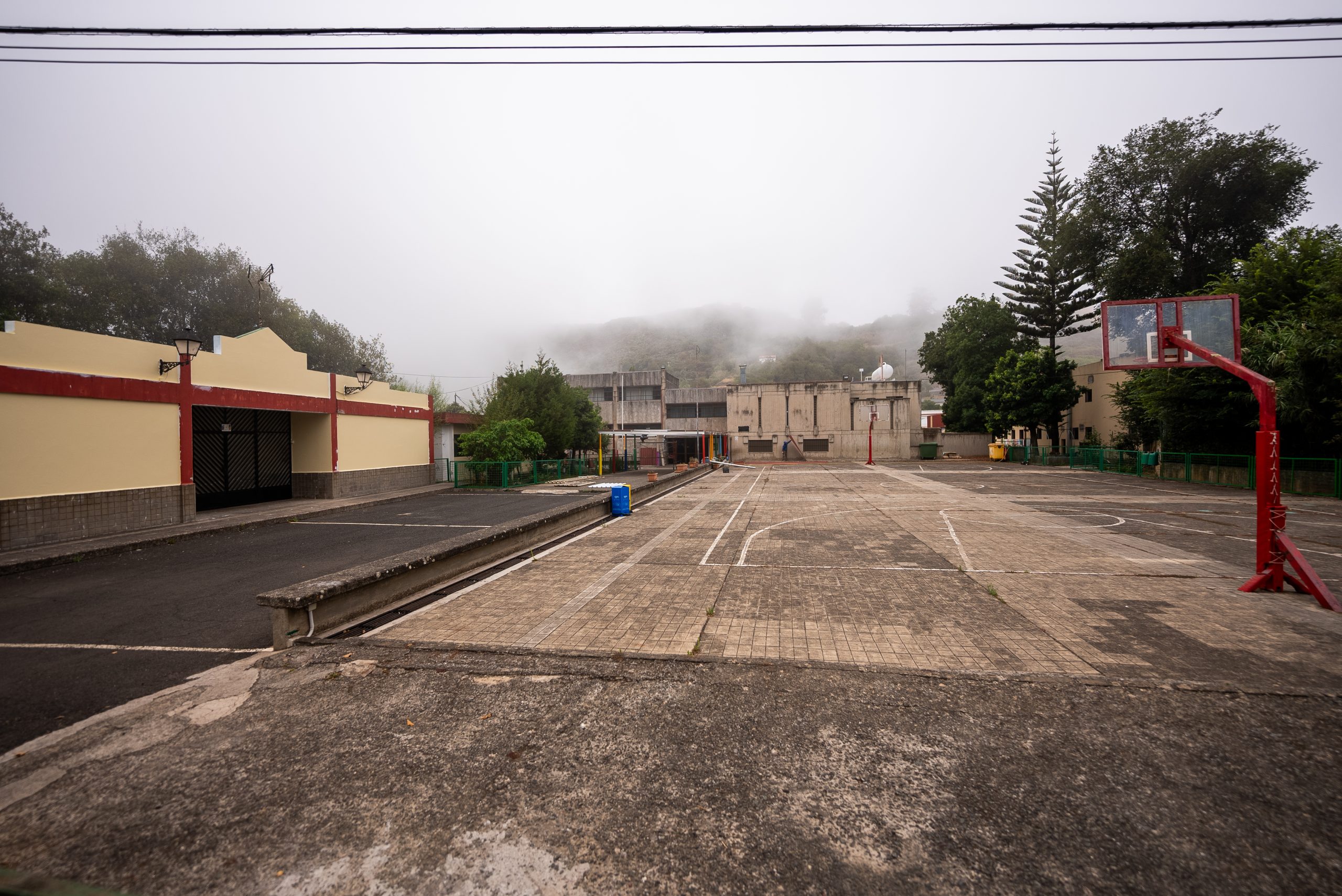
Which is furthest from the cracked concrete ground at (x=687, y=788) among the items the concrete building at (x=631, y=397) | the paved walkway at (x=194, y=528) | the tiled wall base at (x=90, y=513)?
the concrete building at (x=631, y=397)

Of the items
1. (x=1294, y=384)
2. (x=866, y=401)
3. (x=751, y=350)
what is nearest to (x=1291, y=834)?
(x=1294, y=384)

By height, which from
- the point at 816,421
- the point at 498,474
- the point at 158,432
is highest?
the point at 816,421

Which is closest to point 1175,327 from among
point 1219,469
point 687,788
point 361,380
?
point 687,788

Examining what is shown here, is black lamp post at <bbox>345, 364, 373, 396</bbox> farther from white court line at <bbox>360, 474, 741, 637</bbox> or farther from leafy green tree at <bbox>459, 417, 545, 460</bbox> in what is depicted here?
white court line at <bbox>360, 474, 741, 637</bbox>

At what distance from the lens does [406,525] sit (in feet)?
44.0

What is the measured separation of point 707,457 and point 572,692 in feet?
131

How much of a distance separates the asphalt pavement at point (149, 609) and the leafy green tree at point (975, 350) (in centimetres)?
4895

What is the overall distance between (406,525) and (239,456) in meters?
8.65

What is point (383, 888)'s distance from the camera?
2289mm

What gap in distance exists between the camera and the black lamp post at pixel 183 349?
13.1 meters

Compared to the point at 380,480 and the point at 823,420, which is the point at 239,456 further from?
the point at 823,420

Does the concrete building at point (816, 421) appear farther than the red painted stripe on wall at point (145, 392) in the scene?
Yes

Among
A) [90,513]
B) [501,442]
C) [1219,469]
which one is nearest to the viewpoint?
[90,513]

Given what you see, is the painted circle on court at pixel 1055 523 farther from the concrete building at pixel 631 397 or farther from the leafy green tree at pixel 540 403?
the concrete building at pixel 631 397
